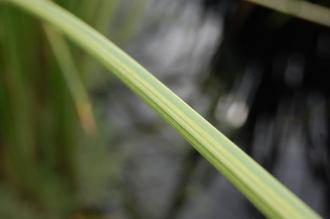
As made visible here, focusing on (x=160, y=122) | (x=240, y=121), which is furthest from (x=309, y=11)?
(x=160, y=122)

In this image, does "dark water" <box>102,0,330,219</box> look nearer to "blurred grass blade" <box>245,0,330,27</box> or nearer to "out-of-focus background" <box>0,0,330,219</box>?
"out-of-focus background" <box>0,0,330,219</box>

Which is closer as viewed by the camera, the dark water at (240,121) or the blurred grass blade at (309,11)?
the blurred grass blade at (309,11)

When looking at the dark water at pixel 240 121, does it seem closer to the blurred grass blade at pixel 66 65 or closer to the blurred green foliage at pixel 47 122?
the blurred green foliage at pixel 47 122

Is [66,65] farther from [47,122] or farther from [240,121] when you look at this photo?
[240,121]

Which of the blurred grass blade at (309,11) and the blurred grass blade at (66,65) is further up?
the blurred grass blade at (309,11)

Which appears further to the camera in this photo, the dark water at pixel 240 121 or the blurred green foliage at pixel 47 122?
the dark water at pixel 240 121

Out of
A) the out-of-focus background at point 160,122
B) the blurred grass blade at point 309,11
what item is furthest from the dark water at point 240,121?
the blurred grass blade at point 309,11

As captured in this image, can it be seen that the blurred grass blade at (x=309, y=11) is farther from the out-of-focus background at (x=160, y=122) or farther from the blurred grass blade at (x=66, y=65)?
the blurred grass blade at (x=66, y=65)

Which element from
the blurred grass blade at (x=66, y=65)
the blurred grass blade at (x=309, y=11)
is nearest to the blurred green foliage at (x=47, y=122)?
the blurred grass blade at (x=66, y=65)

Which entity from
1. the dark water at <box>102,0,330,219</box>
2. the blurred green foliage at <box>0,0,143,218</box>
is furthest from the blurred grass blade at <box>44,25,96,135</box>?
the dark water at <box>102,0,330,219</box>
